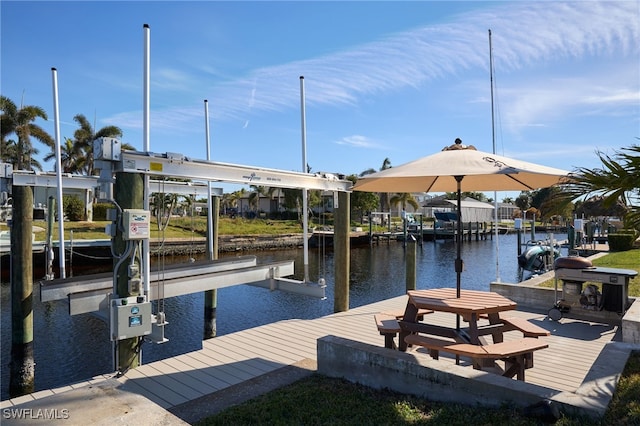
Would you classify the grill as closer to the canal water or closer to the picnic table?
the picnic table

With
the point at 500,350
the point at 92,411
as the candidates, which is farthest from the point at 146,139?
the point at 500,350

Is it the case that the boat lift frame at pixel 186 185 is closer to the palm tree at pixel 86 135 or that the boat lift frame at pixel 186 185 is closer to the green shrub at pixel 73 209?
the green shrub at pixel 73 209

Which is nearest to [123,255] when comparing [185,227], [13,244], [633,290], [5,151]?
[13,244]

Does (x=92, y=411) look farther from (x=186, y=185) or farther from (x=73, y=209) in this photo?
(x=73, y=209)

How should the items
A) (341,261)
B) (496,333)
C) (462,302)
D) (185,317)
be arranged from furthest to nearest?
(185,317)
(341,261)
(496,333)
(462,302)

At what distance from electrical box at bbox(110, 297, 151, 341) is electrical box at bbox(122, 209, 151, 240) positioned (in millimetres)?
785

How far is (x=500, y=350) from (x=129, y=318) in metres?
4.25

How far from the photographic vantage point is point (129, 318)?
17.5 feet

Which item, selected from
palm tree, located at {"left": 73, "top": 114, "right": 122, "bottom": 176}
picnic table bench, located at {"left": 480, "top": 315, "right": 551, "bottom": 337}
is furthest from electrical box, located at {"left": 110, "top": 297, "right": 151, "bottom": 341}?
palm tree, located at {"left": 73, "top": 114, "right": 122, "bottom": 176}

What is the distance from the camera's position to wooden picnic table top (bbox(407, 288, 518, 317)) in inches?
175

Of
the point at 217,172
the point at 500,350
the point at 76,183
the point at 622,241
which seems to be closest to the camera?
the point at 500,350

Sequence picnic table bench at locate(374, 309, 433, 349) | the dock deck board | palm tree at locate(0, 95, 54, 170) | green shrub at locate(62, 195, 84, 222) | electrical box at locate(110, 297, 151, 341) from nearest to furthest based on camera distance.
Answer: picnic table bench at locate(374, 309, 433, 349), the dock deck board, electrical box at locate(110, 297, 151, 341), palm tree at locate(0, 95, 54, 170), green shrub at locate(62, 195, 84, 222)

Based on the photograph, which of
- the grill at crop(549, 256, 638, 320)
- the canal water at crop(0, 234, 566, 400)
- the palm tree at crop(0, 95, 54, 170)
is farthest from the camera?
the palm tree at crop(0, 95, 54, 170)

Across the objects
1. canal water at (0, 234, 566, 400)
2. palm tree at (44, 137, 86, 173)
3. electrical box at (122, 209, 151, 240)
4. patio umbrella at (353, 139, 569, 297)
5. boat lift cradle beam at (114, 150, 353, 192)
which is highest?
palm tree at (44, 137, 86, 173)
